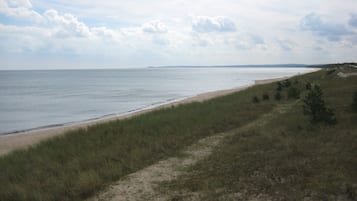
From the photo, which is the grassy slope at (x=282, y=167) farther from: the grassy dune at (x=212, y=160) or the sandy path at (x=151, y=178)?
the sandy path at (x=151, y=178)

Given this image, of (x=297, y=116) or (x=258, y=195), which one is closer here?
(x=258, y=195)

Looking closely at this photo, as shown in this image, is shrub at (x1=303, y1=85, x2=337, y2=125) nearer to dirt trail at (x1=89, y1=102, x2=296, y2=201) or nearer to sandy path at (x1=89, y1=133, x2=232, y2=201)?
dirt trail at (x1=89, y1=102, x2=296, y2=201)

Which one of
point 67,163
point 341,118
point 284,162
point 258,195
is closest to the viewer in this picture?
point 258,195

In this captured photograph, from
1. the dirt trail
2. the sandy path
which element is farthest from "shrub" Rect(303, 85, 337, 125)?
the sandy path

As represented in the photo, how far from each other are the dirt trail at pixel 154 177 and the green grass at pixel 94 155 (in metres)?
0.29

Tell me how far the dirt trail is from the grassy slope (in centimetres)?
32

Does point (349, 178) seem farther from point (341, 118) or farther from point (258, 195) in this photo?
point (341, 118)

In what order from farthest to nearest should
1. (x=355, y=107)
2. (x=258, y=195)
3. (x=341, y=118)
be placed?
(x=355, y=107) → (x=341, y=118) → (x=258, y=195)

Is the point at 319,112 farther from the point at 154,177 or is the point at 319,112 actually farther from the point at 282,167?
the point at 154,177

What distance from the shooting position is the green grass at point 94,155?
6613mm

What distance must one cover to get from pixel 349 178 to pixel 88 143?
25.7 ft

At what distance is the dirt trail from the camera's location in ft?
20.0

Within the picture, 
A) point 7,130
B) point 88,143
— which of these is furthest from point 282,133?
point 7,130

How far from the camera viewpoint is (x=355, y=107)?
41.1 ft
